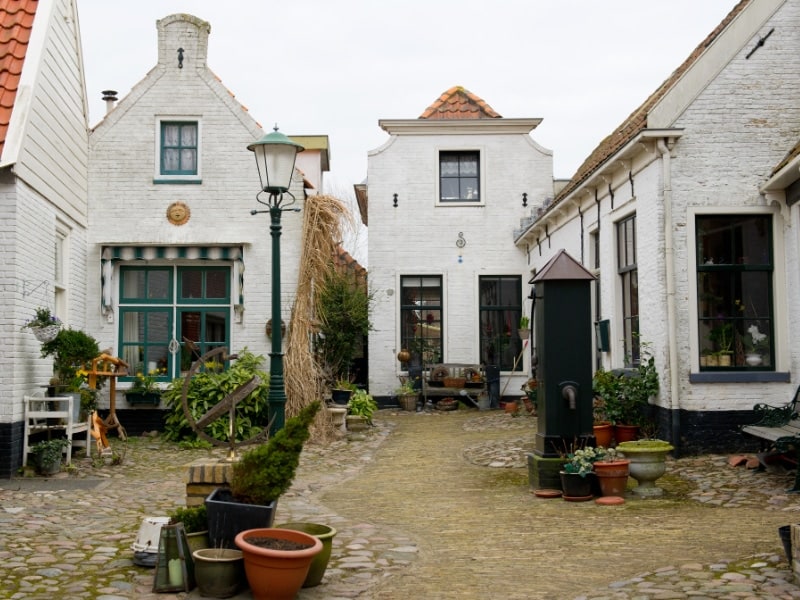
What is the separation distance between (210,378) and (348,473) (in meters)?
3.54

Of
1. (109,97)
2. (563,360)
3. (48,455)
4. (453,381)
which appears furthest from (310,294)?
(109,97)

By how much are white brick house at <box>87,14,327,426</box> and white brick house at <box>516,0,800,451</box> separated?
6373mm

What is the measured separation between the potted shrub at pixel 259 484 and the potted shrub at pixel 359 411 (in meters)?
8.64

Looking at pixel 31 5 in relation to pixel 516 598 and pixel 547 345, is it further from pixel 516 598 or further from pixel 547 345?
pixel 516 598

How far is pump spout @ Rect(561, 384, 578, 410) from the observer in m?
9.05

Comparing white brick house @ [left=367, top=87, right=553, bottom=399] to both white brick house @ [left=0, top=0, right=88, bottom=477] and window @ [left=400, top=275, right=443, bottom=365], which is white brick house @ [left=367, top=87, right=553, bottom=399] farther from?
white brick house @ [left=0, top=0, right=88, bottom=477]

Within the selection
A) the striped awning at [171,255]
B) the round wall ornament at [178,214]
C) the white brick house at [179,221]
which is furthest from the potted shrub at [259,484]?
the round wall ornament at [178,214]

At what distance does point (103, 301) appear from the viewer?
14570 mm

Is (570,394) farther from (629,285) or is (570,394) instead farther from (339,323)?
(339,323)

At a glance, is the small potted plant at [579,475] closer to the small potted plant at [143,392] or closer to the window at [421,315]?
the small potted plant at [143,392]

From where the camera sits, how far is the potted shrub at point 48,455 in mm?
9922

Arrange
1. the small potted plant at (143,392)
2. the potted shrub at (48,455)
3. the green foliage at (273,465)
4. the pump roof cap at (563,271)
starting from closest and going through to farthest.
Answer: the green foliage at (273,465) < the pump roof cap at (563,271) < the potted shrub at (48,455) < the small potted plant at (143,392)

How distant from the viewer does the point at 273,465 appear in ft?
17.8

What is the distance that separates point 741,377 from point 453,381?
317 inches
